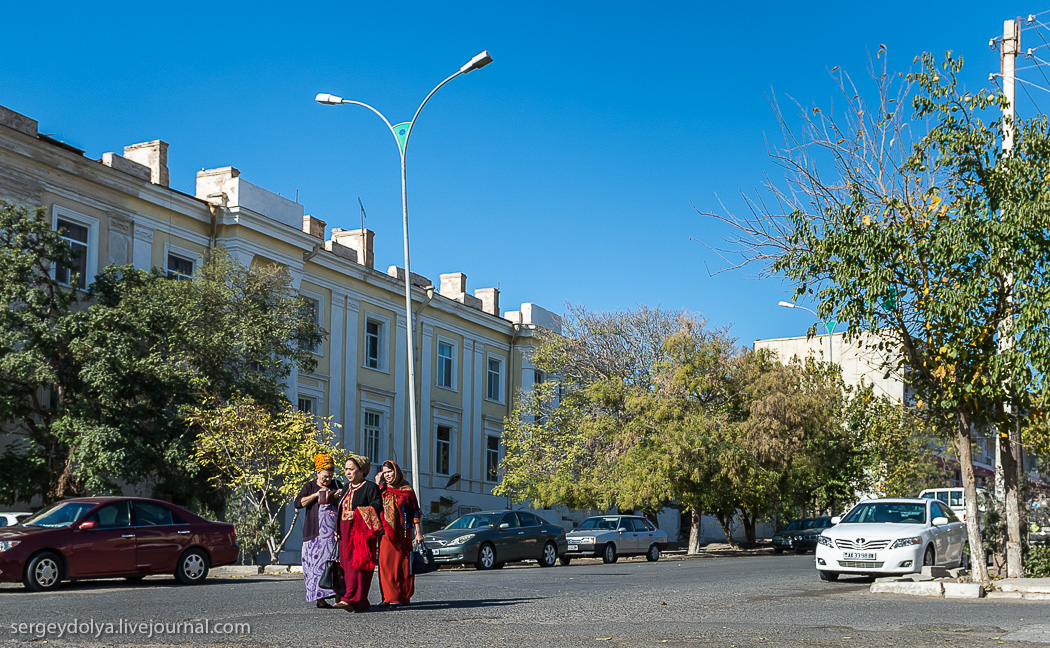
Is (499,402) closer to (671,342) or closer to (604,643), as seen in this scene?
(671,342)

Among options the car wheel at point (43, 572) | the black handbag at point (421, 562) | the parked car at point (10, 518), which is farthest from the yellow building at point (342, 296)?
the black handbag at point (421, 562)

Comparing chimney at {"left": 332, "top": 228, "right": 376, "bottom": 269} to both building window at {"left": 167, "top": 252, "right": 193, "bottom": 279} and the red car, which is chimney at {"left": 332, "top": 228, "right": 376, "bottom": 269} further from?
the red car

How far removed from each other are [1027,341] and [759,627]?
705 centimetres

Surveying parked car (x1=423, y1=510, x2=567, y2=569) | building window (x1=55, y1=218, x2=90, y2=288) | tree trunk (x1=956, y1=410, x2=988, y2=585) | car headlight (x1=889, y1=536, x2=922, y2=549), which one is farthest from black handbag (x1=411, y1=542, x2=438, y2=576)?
building window (x1=55, y1=218, x2=90, y2=288)

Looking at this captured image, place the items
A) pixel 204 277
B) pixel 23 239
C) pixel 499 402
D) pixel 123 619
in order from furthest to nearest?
pixel 499 402
pixel 204 277
pixel 23 239
pixel 123 619

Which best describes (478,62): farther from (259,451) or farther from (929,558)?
(929,558)

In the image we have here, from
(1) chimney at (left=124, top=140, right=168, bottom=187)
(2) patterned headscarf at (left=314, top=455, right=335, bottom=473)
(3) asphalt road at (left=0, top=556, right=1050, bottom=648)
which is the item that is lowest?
(3) asphalt road at (left=0, top=556, right=1050, bottom=648)

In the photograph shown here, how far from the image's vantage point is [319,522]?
39.1ft

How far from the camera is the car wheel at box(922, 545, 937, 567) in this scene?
63.9ft

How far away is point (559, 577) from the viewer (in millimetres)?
20984

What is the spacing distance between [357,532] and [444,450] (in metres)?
33.0

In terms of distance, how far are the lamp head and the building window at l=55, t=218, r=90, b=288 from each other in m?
10.5

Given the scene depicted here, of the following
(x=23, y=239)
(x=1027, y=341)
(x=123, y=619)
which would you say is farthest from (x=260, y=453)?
(x=1027, y=341)

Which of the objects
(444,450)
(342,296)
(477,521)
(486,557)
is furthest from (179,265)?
(444,450)
